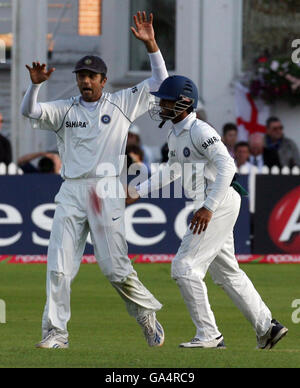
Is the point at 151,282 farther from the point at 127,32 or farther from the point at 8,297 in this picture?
the point at 127,32

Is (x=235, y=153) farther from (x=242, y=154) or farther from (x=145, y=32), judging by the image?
(x=145, y=32)

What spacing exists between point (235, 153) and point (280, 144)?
1.42 m

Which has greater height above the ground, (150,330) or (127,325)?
(150,330)

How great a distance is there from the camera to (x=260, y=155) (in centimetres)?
1905

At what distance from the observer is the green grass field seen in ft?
28.6

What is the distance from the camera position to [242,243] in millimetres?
18031

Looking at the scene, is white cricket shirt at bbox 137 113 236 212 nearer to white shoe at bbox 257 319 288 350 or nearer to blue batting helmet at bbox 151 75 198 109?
blue batting helmet at bbox 151 75 198 109

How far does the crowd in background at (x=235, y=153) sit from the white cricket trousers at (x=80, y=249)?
7.53 m

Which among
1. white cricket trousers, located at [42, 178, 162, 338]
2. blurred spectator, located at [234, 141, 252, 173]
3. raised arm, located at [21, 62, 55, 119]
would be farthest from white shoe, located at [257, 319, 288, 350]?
blurred spectator, located at [234, 141, 252, 173]

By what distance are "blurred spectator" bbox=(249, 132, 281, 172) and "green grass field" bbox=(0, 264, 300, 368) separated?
1.93m

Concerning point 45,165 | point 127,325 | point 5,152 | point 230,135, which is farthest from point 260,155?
point 127,325

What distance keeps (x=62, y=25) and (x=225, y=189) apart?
15.1m

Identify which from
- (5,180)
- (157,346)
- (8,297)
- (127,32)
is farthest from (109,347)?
(127,32)
